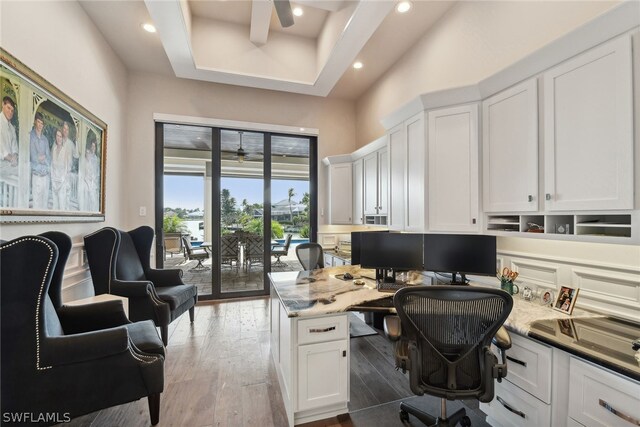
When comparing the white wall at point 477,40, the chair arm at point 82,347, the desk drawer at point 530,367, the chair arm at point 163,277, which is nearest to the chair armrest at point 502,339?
the desk drawer at point 530,367

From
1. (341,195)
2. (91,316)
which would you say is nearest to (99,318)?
(91,316)

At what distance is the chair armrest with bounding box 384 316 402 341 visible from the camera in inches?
61.2

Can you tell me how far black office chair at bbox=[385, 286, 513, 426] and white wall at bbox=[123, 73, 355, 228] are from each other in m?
3.40

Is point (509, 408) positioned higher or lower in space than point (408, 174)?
lower

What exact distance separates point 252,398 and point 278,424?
35 cm

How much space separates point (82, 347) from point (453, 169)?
9.45 feet

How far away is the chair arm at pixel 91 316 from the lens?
1.95 metres

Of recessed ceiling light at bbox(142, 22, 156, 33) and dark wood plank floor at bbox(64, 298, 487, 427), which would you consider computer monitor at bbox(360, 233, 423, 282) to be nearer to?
dark wood plank floor at bbox(64, 298, 487, 427)

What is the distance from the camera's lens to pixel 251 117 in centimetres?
435

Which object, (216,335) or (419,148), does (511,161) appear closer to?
(419,148)

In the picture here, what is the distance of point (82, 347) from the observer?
148cm

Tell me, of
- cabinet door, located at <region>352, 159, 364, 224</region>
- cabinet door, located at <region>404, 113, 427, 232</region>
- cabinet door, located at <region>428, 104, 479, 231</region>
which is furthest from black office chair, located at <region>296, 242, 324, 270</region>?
cabinet door, located at <region>428, 104, 479, 231</region>

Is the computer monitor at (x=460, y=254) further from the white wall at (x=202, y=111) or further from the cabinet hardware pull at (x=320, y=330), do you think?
the white wall at (x=202, y=111)

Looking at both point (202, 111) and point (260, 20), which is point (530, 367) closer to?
point (260, 20)
